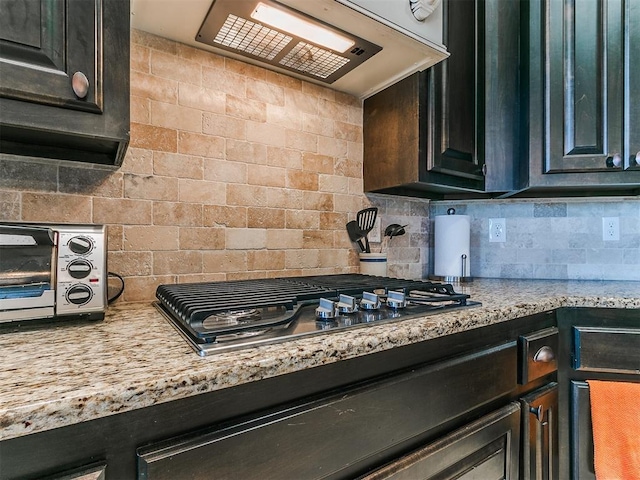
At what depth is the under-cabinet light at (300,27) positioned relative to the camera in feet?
3.20

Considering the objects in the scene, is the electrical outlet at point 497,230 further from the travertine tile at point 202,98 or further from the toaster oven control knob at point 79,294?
the toaster oven control knob at point 79,294

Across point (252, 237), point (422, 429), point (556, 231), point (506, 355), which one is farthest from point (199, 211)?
point (556, 231)

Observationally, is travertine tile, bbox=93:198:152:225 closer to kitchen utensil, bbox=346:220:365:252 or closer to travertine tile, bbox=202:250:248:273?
travertine tile, bbox=202:250:248:273

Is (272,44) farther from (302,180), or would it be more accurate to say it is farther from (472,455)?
(472,455)

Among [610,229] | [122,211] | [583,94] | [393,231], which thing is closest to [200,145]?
[122,211]

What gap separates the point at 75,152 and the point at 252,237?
1.92ft

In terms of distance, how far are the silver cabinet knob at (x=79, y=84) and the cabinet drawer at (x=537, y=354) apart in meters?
1.23

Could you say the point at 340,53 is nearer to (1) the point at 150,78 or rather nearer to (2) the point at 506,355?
(1) the point at 150,78

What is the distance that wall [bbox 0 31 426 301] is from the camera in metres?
1.04

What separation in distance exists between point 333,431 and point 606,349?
3.48ft

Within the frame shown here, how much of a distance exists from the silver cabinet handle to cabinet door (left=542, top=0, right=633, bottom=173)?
0.75 metres

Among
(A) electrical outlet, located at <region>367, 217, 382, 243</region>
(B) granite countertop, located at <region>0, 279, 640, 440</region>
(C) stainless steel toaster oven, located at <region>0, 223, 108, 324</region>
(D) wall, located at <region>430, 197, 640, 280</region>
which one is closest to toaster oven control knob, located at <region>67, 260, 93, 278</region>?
(C) stainless steel toaster oven, located at <region>0, 223, 108, 324</region>

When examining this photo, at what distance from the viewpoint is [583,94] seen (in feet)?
4.65

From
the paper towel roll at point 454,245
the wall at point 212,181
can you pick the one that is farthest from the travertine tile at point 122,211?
the paper towel roll at point 454,245
